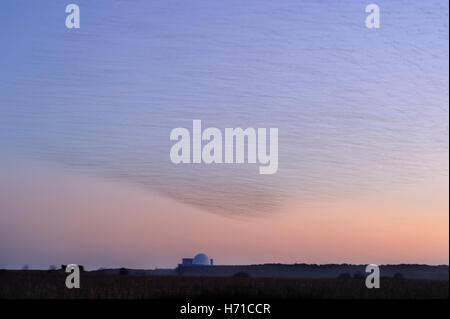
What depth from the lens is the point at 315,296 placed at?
1639 inches
